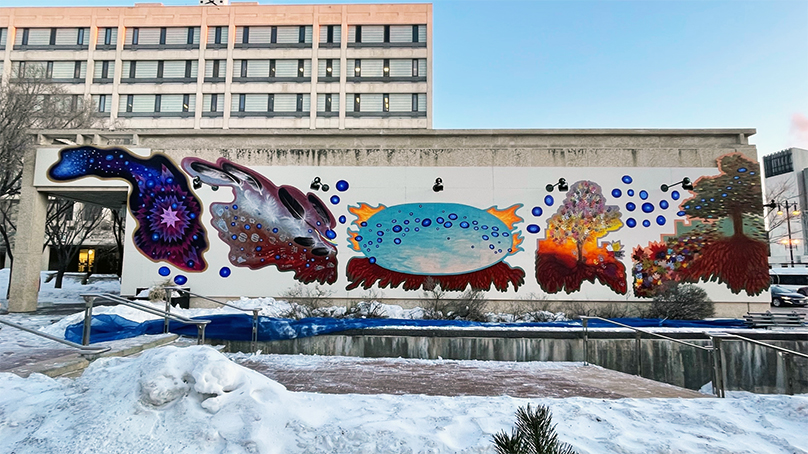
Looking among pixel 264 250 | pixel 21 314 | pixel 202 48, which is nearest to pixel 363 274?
pixel 264 250

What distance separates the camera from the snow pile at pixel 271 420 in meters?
4.06

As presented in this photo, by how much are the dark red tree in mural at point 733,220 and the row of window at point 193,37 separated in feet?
114

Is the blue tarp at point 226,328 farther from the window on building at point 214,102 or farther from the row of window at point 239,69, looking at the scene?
the window on building at point 214,102

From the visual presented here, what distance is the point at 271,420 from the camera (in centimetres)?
441

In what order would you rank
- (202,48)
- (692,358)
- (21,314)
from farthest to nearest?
(202,48) → (21,314) → (692,358)

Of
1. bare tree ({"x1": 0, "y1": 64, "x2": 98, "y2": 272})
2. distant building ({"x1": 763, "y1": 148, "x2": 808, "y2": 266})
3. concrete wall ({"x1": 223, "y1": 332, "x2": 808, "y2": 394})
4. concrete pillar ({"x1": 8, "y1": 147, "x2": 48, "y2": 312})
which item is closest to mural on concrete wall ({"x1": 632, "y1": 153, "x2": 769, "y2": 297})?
concrete wall ({"x1": 223, "y1": 332, "x2": 808, "y2": 394})

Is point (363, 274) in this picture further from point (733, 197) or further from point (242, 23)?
point (242, 23)

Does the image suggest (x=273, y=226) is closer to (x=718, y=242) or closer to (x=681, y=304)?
(x=681, y=304)

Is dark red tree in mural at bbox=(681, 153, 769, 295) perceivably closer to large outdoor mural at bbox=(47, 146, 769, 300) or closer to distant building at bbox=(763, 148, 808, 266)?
large outdoor mural at bbox=(47, 146, 769, 300)

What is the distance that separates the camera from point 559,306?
1526 centimetres

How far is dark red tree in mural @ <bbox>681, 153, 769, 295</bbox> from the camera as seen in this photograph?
15.4 m

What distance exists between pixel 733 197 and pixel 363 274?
1349cm

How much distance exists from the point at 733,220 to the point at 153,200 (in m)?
20.6

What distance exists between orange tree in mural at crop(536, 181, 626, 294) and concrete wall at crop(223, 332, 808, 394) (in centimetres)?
514
